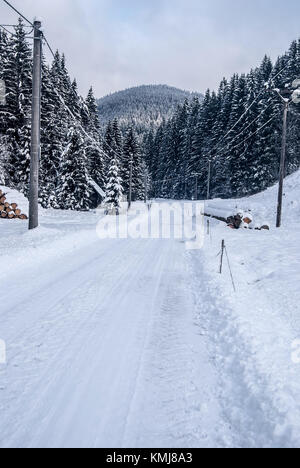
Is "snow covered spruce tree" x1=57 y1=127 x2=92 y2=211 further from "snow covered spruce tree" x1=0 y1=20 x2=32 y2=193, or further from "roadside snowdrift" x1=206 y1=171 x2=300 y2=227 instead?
"roadside snowdrift" x1=206 y1=171 x2=300 y2=227

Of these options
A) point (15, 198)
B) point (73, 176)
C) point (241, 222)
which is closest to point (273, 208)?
point (241, 222)

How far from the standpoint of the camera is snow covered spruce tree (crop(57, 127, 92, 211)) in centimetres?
3441

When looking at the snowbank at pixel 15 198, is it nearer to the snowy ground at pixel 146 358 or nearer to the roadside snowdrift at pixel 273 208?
the snowy ground at pixel 146 358

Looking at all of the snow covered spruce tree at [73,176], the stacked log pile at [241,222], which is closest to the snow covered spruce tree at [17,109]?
the snow covered spruce tree at [73,176]

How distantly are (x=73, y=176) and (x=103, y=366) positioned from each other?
110 ft

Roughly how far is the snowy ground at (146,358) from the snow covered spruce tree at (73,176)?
91.4 feet

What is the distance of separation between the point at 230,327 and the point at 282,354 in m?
1.00

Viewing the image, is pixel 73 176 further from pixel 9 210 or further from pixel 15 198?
pixel 9 210

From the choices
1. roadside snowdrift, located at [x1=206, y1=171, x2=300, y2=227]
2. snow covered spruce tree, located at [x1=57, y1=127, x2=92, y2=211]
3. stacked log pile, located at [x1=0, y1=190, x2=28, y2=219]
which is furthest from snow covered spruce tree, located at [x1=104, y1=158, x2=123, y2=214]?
stacked log pile, located at [x1=0, y1=190, x2=28, y2=219]

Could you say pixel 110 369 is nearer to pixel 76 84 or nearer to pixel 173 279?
pixel 173 279

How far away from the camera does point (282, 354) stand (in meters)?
4.07

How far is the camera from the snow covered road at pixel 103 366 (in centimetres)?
277

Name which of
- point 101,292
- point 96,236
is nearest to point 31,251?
point 101,292

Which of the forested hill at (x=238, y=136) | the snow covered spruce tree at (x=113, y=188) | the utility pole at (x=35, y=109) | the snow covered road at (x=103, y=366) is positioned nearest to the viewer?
the snow covered road at (x=103, y=366)
